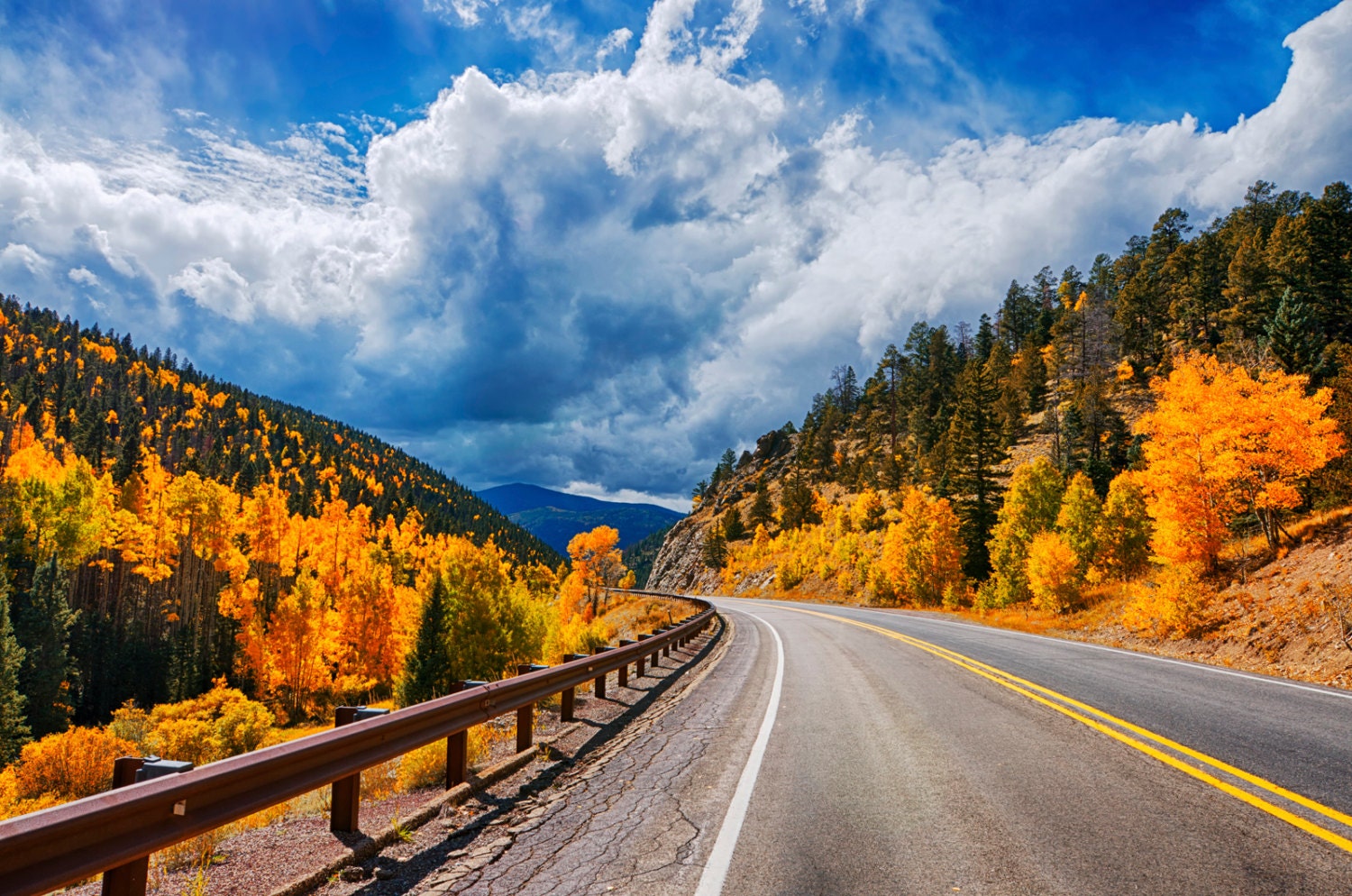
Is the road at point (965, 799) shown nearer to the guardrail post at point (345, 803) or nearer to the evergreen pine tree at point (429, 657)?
the guardrail post at point (345, 803)

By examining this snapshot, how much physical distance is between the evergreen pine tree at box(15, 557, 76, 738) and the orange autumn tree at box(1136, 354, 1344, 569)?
6178 centimetres

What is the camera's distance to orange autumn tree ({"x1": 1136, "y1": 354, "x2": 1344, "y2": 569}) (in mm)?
18234

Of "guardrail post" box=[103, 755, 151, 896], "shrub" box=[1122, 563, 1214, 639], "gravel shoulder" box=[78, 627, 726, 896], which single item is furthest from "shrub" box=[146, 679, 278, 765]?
"shrub" box=[1122, 563, 1214, 639]

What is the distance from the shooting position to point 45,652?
140 ft

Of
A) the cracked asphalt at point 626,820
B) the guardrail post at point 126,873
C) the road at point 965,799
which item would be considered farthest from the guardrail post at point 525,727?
the guardrail post at point 126,873

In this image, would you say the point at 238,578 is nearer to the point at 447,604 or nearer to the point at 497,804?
the point at 447,604

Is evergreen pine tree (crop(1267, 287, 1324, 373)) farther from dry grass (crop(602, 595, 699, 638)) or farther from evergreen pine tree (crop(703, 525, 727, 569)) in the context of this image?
evergreen pine tree (crop(703, 525, 727, 569))

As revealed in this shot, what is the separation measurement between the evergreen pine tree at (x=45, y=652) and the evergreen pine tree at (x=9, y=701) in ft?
24.8

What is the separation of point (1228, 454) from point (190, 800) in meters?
24.4

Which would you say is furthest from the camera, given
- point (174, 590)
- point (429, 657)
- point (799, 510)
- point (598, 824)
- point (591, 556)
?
point (799, 510)

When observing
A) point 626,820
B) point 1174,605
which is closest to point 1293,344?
point 1174,605

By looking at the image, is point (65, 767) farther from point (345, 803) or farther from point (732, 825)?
point (732, 825)

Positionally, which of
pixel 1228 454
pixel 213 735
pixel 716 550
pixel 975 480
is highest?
pixel 975 480

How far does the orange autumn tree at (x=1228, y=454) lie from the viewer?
18.2 m
